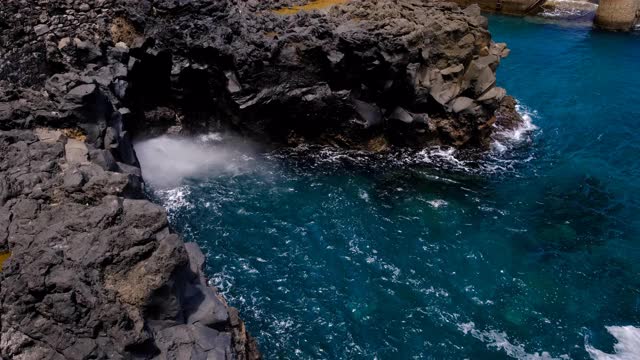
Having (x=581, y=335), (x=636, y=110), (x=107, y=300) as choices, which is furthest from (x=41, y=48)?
(x=636, y=110)

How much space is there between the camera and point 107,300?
11125mm

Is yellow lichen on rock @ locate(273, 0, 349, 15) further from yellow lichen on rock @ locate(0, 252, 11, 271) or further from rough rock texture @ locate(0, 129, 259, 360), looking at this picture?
yellow lichen on rock @ locate(0, 252, 11, 271)

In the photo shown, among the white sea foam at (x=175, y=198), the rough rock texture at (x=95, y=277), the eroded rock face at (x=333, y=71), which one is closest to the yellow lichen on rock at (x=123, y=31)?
the eroded rock face at (x=333, y=71)

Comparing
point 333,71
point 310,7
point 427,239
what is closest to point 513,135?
point 333,71

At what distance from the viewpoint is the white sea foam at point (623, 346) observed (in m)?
16.5

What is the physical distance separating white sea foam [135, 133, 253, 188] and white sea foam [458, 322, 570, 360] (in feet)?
43.2

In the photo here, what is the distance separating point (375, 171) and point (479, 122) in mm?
6302

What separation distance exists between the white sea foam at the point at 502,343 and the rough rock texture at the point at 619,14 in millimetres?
39865

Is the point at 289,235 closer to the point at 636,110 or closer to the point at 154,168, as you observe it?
the point at 154,168

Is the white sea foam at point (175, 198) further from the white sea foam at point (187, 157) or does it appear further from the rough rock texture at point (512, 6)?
the rough rock texture at point (512, 6)

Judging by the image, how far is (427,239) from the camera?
68.7 feet

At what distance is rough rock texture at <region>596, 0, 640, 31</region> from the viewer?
45.4 metres

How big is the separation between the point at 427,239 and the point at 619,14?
37.3m

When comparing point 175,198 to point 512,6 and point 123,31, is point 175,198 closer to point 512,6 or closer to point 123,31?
point 123,31
